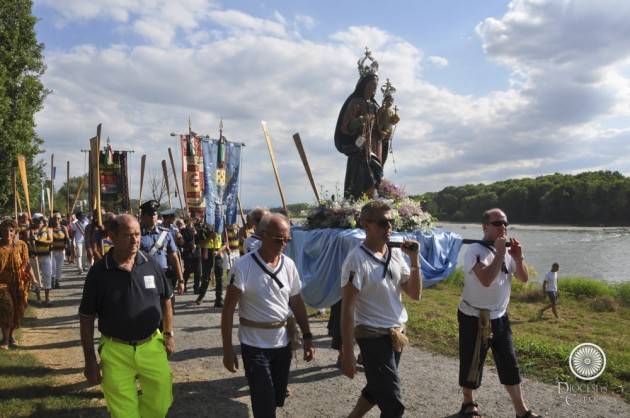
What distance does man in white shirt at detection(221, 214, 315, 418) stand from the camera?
350 centimetres

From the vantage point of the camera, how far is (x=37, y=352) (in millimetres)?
6828

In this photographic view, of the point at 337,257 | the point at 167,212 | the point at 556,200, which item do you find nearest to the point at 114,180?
the point at 167,212

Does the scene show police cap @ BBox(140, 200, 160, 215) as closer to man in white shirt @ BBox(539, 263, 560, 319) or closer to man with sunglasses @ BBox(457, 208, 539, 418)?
man with sunglasses @ BBox(457, 208, 539, 418)

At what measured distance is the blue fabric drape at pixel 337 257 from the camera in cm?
674

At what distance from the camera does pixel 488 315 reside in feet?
14.3

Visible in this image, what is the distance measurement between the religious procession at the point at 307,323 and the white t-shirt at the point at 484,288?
0.04 feet

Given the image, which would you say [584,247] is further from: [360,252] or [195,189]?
[360,252]

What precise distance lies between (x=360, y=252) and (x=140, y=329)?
1737 mm

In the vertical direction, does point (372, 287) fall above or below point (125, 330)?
above

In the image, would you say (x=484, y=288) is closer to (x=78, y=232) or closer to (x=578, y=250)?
(x=78, y=232)

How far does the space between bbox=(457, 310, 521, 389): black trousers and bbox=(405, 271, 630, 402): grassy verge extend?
1729mm

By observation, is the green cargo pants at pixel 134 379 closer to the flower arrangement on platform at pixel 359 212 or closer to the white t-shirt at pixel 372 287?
the white t-shirt at pixel 372 287

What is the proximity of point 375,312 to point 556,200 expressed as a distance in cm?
7812

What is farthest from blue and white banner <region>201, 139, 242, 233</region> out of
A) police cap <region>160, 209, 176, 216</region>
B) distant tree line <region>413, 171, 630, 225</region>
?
distant tree line <region>413, 171, 630, 225</region>
